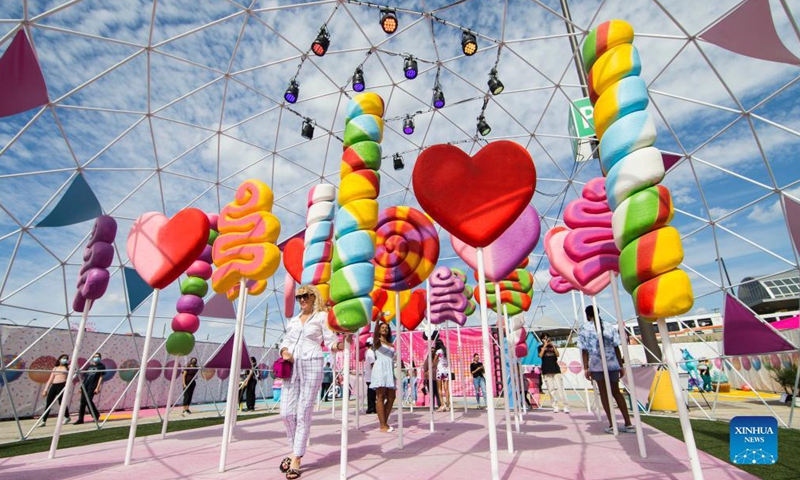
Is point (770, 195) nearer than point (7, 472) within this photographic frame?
No

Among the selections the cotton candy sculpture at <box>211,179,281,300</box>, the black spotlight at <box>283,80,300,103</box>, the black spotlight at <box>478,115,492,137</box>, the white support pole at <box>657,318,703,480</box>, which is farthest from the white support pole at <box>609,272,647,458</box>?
the black spotlight at <box>283,80,300,103</box>

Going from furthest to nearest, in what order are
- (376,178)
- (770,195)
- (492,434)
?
(770,195), (376,178), (492,434)

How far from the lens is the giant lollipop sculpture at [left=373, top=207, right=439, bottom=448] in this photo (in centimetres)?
665

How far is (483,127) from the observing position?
15203 millimetres

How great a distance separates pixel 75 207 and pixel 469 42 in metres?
12.1

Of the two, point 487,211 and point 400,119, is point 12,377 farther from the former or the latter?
point 487,211

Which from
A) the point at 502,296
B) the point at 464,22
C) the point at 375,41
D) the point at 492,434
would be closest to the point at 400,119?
the point at 375,41

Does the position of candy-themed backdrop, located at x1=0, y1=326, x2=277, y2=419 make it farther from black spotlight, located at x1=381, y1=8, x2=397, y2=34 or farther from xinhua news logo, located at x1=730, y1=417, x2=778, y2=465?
xinhua news logo, located at x1=730, y1=417, x2=778, y2=465

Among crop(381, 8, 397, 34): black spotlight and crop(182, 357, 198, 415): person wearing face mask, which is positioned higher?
crop(381, 8, 397, 34): black spotlight

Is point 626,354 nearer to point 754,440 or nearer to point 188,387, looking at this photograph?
point 754,440

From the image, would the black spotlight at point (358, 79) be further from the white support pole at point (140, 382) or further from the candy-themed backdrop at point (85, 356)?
the candy-themed backdrop at point (85, 356)

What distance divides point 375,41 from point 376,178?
9.25 metres

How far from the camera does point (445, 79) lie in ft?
46.6

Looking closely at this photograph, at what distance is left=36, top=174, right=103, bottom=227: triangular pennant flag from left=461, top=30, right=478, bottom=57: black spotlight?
11566mm
